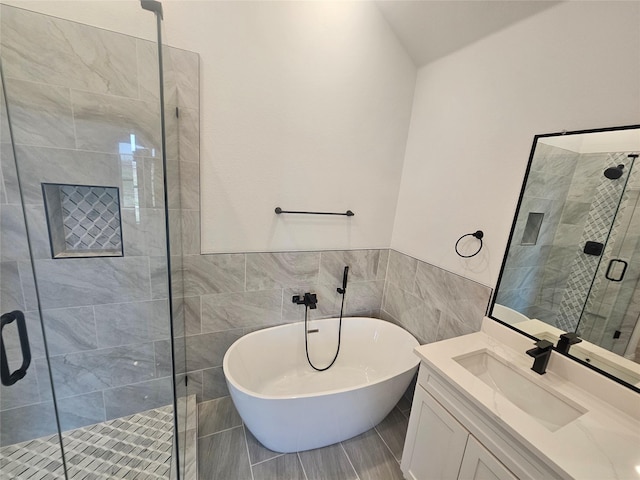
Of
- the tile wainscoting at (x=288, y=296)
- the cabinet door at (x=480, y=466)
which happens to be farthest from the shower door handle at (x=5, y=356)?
the cabinet door at (x=480, y=466)

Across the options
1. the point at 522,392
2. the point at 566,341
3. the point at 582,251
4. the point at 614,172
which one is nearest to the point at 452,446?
the point at 522,392

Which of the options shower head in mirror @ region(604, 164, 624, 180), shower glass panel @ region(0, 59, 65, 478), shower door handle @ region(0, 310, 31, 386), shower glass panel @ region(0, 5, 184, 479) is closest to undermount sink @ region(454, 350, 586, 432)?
shower head in mirror @ region(604, 164, 624, 180)

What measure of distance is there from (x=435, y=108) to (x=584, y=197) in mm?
1091

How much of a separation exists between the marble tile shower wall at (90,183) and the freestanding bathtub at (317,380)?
600 mm

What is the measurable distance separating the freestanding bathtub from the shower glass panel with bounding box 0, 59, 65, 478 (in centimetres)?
102

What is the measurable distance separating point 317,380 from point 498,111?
7.23ft

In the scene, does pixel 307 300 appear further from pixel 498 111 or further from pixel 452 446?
pixel 498 111

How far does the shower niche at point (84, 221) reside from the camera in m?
1.39

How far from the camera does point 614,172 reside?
1.10m

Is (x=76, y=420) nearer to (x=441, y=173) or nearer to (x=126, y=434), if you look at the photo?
(x=126, y=434)

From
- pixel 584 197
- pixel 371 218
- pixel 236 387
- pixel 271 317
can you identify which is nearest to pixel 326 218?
pixel 371 218

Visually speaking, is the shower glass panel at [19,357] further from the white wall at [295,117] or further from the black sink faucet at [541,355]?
the black sink faucet at [541,355]

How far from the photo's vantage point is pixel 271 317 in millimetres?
2002

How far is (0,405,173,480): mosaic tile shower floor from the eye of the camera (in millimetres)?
1354
